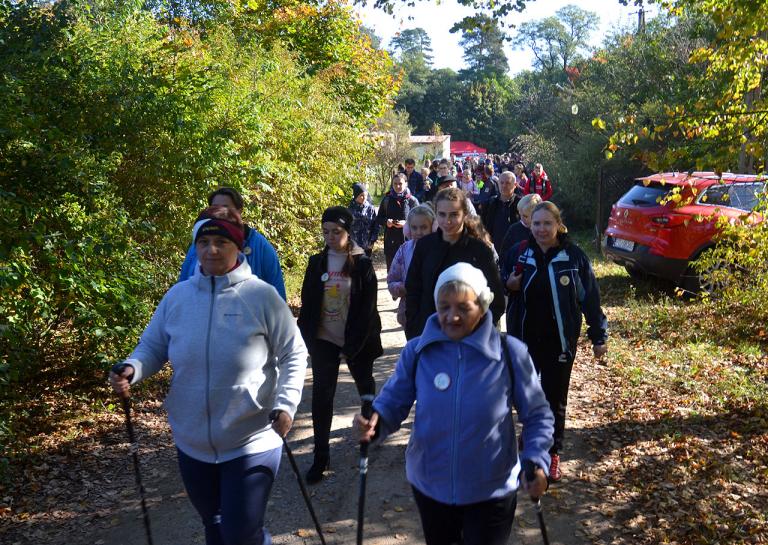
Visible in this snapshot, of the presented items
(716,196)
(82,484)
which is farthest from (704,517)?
(716,196)

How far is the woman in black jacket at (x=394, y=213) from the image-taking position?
1161 cm

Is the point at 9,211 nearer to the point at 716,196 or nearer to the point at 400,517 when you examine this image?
the point at 400,517

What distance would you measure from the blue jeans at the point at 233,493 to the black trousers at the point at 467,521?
72cm

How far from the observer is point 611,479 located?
566 centimetres

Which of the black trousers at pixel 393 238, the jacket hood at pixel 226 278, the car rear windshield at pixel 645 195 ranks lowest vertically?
the black trousers at pixel 393 238

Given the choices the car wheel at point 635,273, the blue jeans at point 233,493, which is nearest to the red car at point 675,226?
the car wheel at point 635,273

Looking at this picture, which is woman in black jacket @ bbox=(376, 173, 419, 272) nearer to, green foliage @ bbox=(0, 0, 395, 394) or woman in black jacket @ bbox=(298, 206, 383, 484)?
green foliage @ bbox=(0, 0, 395, 394)

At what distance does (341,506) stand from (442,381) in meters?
2.43

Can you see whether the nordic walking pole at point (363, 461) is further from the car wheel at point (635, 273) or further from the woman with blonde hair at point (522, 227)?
the car wheel at point (635, 273)

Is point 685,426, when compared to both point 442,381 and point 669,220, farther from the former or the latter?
point 669,220

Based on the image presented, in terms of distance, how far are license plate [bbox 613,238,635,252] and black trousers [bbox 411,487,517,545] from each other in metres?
9.32

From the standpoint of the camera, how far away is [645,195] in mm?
11875

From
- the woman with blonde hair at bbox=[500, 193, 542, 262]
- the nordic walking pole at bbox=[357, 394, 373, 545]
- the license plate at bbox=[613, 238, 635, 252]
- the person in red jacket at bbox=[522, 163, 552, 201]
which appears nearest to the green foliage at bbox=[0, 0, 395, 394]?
the nordic walking pole at bbox=[357, 394, 373, 545]

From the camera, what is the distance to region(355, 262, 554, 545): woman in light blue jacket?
3104 mm
